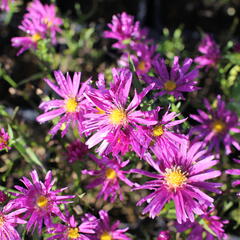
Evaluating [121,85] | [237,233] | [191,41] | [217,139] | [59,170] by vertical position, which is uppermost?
[191,41]

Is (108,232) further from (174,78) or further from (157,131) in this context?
(174,78)

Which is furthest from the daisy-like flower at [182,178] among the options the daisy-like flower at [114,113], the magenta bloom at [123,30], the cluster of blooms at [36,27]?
the cluster of blooms at [36,27]

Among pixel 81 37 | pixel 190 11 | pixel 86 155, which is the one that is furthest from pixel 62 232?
pixel 190 11

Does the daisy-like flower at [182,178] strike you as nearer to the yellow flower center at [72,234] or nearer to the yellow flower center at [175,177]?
the yellow flower center at [175,177]

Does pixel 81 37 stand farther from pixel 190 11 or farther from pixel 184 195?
pixel 184 195

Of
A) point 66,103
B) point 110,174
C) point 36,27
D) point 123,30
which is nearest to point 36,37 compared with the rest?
point 36,27
